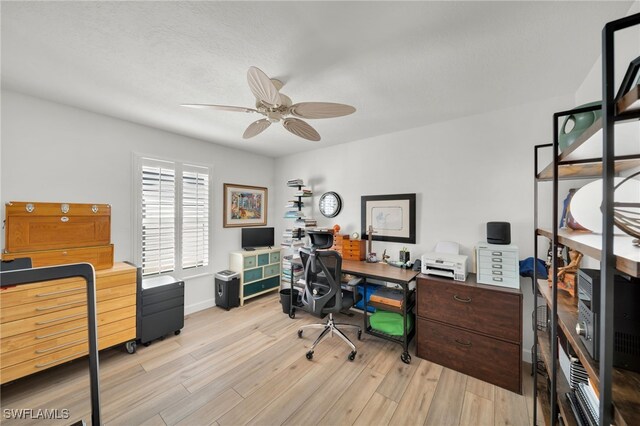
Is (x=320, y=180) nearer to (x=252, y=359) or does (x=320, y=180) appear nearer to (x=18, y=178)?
(x=252, y=359)

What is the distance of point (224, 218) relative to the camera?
3652mm

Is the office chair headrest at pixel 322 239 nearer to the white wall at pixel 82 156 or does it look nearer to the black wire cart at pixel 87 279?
the white wall at pixel 82 156

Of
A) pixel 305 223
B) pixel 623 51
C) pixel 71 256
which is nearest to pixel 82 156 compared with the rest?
pixel 71 256

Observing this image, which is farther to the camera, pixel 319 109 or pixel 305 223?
pixel 305 223

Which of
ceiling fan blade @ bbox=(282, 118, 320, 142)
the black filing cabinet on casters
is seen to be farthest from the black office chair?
the black filing cabinet on casters

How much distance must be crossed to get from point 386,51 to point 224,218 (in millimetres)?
3103

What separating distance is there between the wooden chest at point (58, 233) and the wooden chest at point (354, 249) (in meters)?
2.59

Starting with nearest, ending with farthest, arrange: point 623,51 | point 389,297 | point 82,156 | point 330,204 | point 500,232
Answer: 1. point 623,51
2. point 500,232
3. point 82,156
4. point 389,297
5. point 330,204

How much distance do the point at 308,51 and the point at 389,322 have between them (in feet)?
8.57

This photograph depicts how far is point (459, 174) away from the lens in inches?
100

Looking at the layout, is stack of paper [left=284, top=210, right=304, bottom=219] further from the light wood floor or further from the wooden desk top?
the light wood floor

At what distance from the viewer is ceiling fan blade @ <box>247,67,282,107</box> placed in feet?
4.23

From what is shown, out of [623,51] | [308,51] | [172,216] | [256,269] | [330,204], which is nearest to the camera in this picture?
[623,51]

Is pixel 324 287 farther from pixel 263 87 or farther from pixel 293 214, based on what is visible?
pixel 263 87
